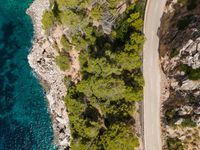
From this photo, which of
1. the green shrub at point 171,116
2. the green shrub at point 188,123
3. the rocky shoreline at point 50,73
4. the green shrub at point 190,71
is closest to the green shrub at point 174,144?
the green shrub at point 171,116

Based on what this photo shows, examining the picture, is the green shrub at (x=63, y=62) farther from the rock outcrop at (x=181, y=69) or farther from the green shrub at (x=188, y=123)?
the green shrub at (x=188, y=123)

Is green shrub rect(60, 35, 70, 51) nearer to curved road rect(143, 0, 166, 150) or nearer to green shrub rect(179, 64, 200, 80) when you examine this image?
curved road rect(143, 0, 166, 150)

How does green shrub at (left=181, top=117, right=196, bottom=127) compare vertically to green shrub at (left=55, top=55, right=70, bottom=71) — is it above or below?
below

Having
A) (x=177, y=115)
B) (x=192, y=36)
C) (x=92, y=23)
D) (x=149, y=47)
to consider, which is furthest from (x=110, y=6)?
(x=177, y=115)

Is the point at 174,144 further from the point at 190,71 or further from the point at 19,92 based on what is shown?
the point at 19,92

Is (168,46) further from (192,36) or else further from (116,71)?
(116,71)

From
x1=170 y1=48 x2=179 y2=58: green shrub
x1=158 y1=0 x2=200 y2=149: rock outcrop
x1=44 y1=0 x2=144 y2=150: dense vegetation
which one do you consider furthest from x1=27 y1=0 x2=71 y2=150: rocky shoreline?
x1=170 y1=48 x2=179 y2=58: green shrub

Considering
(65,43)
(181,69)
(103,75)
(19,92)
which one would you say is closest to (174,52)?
(181,69)
